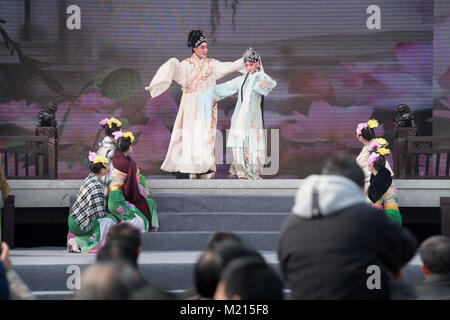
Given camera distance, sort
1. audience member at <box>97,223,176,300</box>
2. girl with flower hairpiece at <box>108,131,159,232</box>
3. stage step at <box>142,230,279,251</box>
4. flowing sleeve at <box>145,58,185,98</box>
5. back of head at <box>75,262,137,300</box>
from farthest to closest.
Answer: flowing sleeve at <box>145,58,185,98</box>, girl with flower hairpiece at <box>108,131,159,232</box>, stage step at <box>142,230,279,251</box>, audience member at <box>97,223,176,300</box>, back of head at <box>75,262,137,300</box>

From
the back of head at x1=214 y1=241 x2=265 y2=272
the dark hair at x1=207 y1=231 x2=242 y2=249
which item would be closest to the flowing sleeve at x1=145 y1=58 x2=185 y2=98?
the dark hair at x1=207 y1=231 x2=242 y2=249

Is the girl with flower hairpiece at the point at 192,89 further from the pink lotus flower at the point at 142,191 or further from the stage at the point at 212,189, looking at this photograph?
the pink lotus flower at the point at 142,191

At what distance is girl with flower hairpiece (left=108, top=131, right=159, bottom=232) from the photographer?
24.1ft

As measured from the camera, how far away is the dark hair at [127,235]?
3.47 meters

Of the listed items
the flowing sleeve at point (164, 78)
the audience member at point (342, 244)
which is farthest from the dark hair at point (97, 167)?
the audience member at point (342, 244)

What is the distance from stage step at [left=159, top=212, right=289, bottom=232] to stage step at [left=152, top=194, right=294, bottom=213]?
316mm

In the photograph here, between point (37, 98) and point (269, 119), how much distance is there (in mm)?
3853

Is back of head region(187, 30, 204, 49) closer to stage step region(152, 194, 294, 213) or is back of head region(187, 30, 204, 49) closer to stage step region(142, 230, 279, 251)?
Answer: stage step region(152, 194, 294, 213)

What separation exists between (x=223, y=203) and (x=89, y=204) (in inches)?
64.4

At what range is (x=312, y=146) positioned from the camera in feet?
39.1

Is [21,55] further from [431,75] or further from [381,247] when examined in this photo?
[381,247]

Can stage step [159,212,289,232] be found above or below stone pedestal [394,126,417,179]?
below

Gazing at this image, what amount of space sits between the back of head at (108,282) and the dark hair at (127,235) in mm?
939
